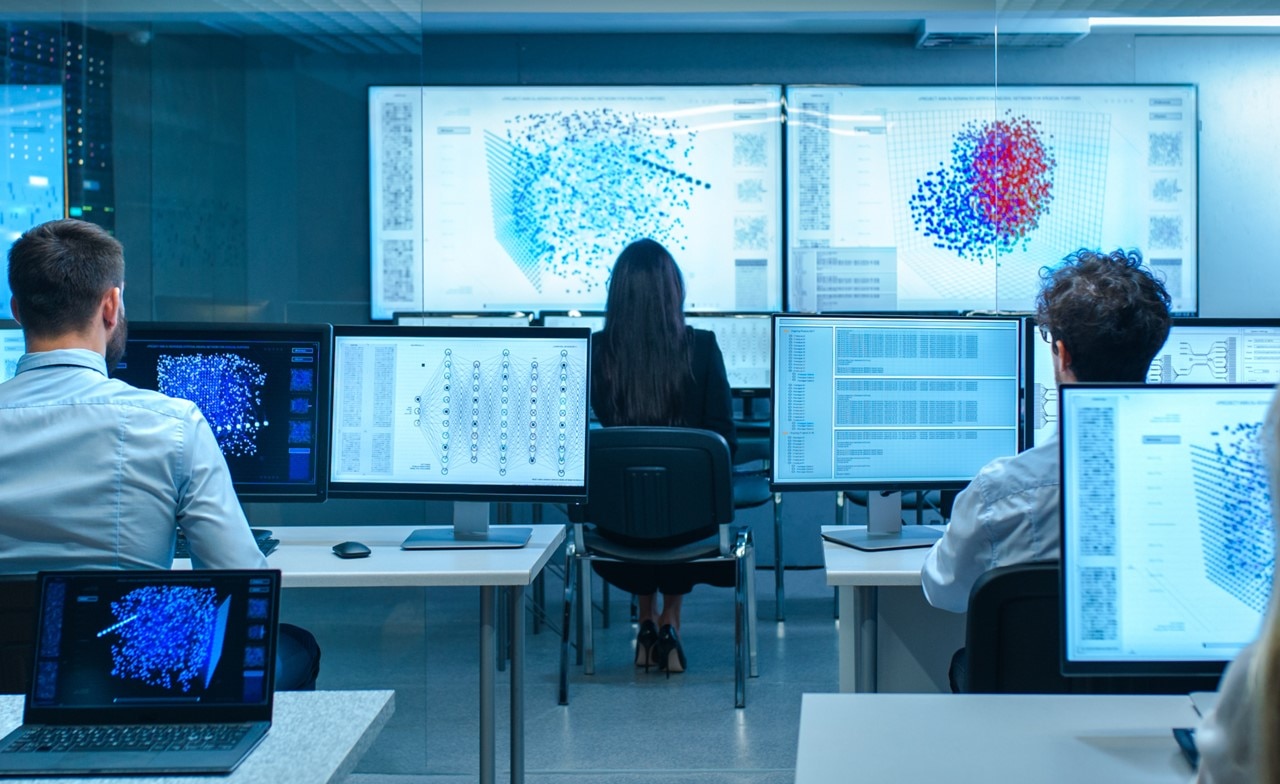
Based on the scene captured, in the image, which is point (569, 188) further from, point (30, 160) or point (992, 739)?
point (992, 739)

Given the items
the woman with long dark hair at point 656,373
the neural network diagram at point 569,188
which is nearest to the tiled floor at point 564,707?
the woman with long dark hair at point 656,373

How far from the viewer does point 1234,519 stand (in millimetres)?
1283

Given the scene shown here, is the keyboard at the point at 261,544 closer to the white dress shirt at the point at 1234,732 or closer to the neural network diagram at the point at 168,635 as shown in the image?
the neural network diagram at the point at 168,635

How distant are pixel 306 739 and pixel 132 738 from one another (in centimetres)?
17

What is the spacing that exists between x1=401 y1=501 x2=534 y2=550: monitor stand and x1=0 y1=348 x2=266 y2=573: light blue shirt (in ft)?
2.72

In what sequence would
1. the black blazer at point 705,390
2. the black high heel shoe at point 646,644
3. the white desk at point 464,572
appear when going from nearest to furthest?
the white desk at point 464,572 → the black blazer at point 705,390 → the black high heel shoe at point 646,644

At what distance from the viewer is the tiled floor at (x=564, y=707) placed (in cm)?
305

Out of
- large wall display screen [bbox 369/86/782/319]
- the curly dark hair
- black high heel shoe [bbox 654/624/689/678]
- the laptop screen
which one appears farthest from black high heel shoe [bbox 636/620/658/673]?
the laptop screen

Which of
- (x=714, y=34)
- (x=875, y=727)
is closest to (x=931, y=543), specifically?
(x=875, y=727)

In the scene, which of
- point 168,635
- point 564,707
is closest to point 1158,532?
point 168,635

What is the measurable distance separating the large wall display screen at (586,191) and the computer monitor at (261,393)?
285 cm

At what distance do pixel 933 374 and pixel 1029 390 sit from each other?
0.21 meters

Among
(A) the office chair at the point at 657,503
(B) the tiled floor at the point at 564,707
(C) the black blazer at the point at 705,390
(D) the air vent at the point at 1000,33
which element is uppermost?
(D) the air vent at the point at 1000,33

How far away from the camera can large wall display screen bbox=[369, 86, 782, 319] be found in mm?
5355
